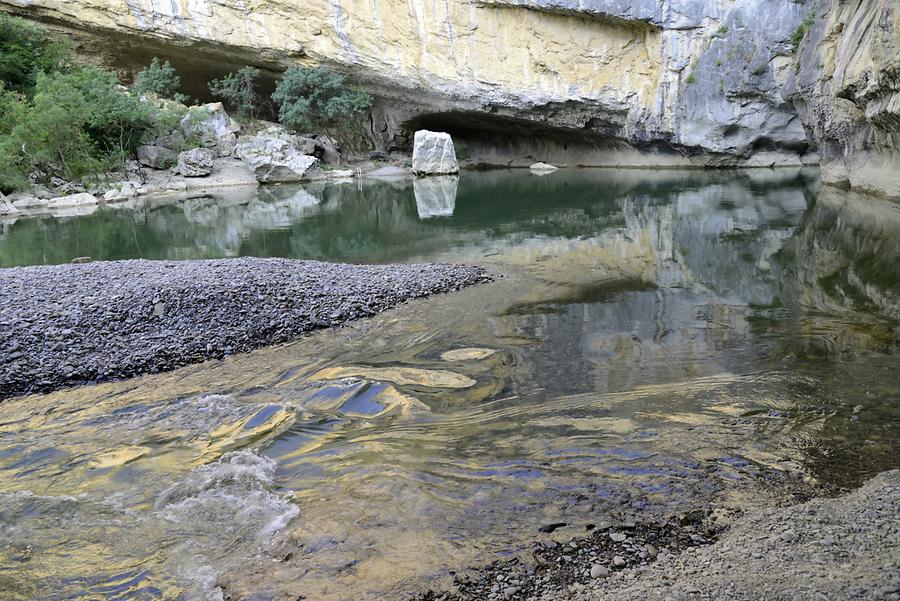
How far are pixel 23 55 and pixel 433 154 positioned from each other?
18.8 meters

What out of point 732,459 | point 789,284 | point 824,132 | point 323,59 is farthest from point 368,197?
point 732,459

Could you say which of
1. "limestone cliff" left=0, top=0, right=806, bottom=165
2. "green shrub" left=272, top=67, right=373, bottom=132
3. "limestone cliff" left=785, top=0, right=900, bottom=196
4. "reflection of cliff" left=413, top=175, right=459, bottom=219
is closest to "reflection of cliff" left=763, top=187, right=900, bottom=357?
"limestone cliff" left=785, top=0, right=900, bottom=196

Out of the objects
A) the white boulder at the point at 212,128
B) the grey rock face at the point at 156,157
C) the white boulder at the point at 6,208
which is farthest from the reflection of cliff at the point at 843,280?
the grey rock face at the point at 156,157

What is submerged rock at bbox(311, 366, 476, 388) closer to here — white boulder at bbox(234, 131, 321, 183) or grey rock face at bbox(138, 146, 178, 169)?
white boulder at bbox(234, 131, 321, 183)

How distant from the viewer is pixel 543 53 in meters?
32.2

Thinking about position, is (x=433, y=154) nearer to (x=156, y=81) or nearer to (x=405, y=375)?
(x=156, y=81)

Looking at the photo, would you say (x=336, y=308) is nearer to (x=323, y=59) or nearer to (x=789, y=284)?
(x=789, y=284)

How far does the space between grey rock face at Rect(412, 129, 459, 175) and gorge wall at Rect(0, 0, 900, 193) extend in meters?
2.64

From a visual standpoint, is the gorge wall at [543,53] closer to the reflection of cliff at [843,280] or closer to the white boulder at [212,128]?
the white boulder at [212,128]

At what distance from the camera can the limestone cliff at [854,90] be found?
14469 mm

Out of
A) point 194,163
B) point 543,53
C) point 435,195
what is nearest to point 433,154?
point 543,53

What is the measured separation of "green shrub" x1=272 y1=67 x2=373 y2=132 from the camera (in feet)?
107

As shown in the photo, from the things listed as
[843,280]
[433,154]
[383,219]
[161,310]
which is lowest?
[161,310]

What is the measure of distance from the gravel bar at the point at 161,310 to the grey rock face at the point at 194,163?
21.4m
